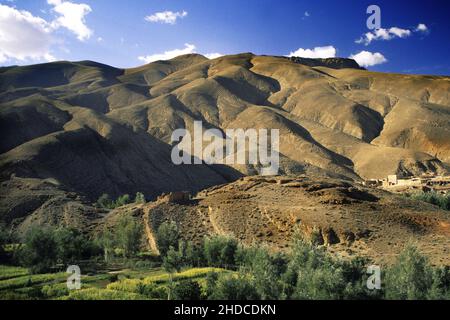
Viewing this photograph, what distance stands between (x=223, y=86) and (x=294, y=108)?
21.8 m

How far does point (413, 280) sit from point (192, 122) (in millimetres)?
84973

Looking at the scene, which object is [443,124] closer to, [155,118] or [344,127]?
[344,127]

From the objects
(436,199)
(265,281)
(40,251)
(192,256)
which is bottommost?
(192,256)

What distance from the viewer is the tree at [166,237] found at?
1415 inches

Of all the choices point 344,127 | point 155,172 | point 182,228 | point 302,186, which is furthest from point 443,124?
point 182,228

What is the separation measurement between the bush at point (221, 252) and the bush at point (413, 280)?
11.5m

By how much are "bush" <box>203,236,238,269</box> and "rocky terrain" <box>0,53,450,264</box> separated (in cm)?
391

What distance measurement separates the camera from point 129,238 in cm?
3588

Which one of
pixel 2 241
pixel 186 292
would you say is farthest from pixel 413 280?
pixel 2 241

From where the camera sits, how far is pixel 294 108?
126 meters

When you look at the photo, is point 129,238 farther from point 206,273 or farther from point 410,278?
point 410,278

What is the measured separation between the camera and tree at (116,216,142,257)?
118ft

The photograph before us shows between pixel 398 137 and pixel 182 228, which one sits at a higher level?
pixel 398 137

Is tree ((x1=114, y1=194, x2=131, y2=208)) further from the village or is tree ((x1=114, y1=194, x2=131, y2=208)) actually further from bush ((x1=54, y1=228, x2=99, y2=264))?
the village
